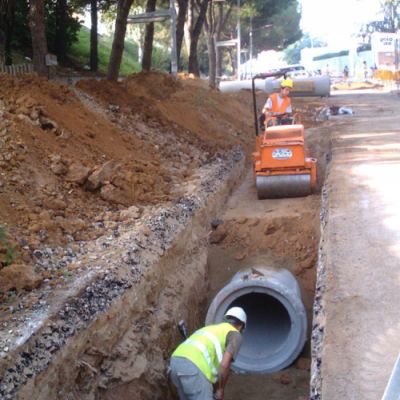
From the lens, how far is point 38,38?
500 inches

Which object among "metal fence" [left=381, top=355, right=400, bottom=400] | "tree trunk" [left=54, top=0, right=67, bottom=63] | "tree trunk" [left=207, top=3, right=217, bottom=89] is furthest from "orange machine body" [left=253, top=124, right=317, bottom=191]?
"tree trunk" [left=207, top=3, right=217, bottom=89]

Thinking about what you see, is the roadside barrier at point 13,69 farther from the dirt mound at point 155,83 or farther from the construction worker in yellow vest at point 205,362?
the construction worker in yellow vest at point 205,362

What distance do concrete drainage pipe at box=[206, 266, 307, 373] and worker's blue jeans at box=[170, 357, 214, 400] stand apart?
2302 millimetres

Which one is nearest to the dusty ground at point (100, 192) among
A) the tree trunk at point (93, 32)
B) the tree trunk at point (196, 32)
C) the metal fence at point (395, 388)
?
the metal fence at point (395, 388)

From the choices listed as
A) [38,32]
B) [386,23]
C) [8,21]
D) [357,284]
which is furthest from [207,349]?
[386,23]

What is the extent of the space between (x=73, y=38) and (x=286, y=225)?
18060 millimetres

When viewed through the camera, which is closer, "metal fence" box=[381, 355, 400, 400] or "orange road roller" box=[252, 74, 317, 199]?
"metal fence" box=[381, 355, 400, 400]

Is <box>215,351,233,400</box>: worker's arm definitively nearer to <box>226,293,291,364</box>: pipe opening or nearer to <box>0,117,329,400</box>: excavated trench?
<box>0,117,329,400</box>: excavated trench

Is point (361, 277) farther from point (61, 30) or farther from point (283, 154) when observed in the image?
point (61, 30)

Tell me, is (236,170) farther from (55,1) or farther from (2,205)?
(55,1)

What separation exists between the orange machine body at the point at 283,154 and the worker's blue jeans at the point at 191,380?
18.2 ft

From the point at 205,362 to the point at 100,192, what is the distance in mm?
3911

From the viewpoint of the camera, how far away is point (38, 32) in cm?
1267

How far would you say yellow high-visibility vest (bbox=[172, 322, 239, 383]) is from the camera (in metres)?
5.84
